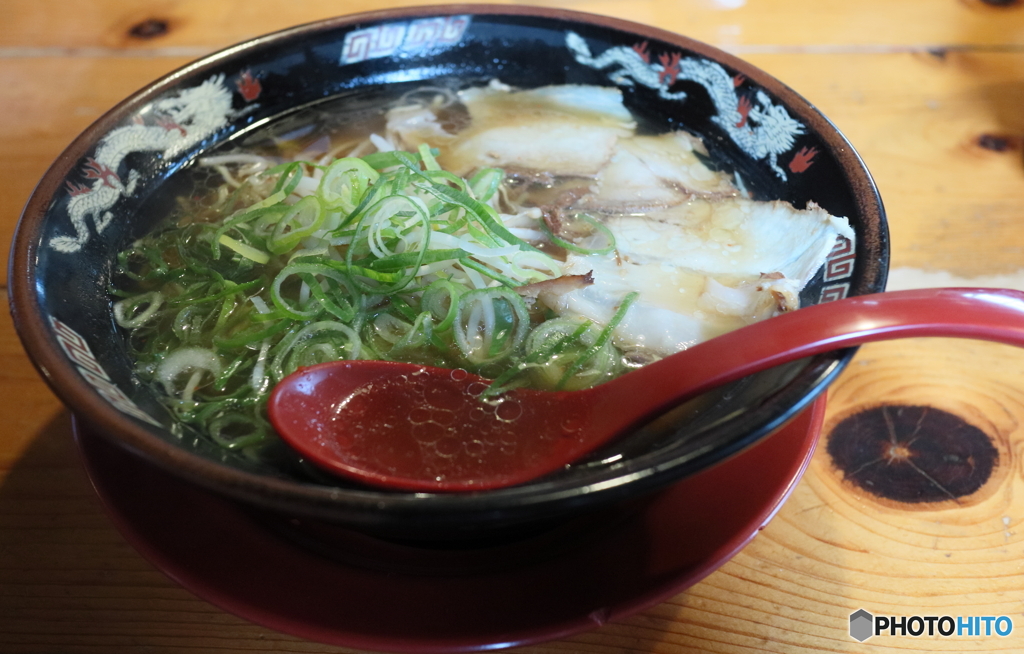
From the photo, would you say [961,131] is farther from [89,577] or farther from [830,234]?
[89,577]

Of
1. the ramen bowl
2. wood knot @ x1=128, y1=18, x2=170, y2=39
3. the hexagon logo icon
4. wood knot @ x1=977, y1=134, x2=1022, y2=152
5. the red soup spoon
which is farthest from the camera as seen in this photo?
wood knot @ x1=128, y1=18, x2=170, y2=39

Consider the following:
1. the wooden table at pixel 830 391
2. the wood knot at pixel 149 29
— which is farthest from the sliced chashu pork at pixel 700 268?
the wood knot at pixel 149 29

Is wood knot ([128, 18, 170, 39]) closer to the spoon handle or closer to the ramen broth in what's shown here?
the ramen broth

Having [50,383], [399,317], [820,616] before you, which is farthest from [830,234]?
[50,383]

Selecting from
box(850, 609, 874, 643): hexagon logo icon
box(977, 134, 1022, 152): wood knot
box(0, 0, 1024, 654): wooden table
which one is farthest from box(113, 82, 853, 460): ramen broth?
box(977, 134, 1022, 152): wood knot

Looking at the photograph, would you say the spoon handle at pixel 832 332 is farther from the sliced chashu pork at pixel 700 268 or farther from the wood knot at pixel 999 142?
the wood knot at pixel 999 142
